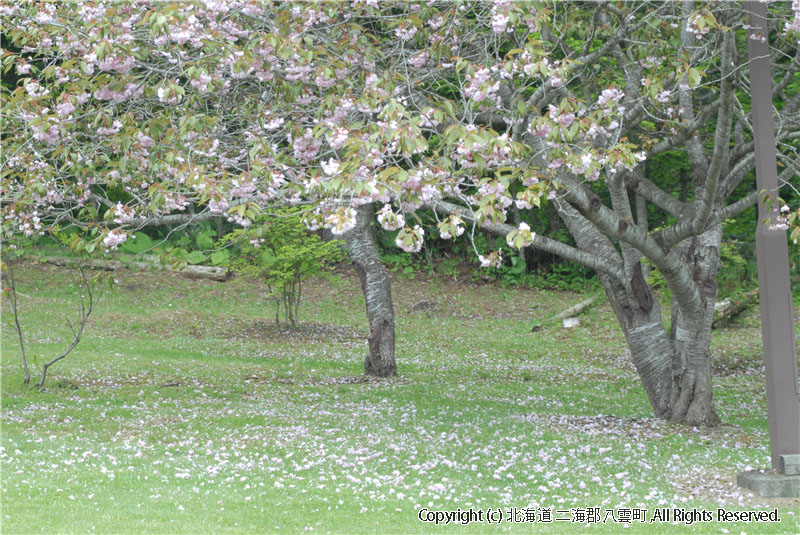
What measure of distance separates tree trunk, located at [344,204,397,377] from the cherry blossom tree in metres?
4.08

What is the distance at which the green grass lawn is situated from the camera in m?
5.12

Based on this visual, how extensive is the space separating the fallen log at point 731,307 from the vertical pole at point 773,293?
1165 centimetres

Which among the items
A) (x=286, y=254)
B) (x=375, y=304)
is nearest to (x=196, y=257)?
(x=286, y=254)

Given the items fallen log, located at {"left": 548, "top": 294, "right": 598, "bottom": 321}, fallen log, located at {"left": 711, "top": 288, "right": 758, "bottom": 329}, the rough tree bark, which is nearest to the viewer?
the rough tree bark

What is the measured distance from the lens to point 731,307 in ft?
54.3

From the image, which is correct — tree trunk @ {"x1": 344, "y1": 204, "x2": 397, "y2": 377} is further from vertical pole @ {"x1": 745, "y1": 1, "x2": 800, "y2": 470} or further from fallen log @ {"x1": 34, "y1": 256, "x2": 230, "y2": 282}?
fallen log @ {"x1": 34, "y1": 256, "x2": 230, "y2": 282}

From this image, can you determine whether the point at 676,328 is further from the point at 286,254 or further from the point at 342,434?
the point at 286,254

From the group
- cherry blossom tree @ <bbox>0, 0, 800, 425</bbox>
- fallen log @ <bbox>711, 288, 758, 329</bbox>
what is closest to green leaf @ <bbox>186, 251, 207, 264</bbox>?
cherry blossom tree @ <bbox>0, 0, 800, 425</bbox>

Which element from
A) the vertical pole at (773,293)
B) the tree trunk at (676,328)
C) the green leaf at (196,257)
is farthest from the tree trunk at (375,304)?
the green leaf at (196,257)

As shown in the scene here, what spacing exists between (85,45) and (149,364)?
7377 millimetres

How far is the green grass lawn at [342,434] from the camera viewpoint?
5.12 m

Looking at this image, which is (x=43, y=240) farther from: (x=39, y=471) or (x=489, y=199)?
(x=489, y=199)

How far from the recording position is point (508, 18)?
4828mm

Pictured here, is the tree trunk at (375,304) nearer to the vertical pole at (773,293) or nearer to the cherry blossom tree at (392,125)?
the cherry blossom tree at (392,125)
